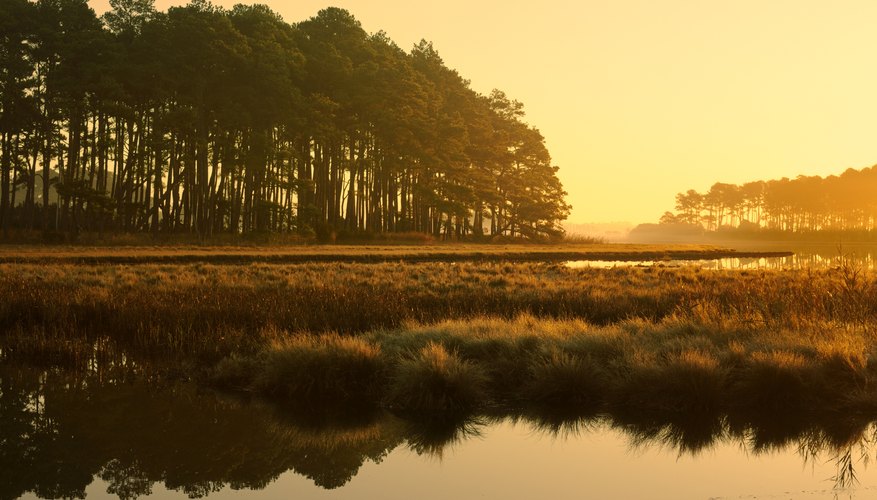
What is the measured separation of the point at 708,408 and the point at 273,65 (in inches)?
1862

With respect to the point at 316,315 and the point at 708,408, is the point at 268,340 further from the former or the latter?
the point at 708,408

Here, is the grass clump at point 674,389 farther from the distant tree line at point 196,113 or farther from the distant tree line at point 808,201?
the distant tree line at point 808,201

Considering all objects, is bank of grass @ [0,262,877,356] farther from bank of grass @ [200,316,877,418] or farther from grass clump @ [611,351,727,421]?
grass clump @ [611,351,727,421]

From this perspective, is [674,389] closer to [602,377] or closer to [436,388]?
[602,377]

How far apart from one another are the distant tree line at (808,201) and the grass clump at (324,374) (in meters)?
150

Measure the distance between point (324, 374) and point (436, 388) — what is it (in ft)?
5.24

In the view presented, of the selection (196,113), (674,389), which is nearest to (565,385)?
(674,389)

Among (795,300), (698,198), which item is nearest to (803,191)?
(698,198)

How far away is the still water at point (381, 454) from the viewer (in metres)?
6.86

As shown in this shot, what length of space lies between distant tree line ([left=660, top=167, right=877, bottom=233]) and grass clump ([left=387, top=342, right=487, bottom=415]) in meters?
150

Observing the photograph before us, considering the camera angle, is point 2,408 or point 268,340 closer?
point 2,408

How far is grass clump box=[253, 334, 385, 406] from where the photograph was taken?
10328 millimetres

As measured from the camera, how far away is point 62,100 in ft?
159

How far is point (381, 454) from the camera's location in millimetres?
7949
